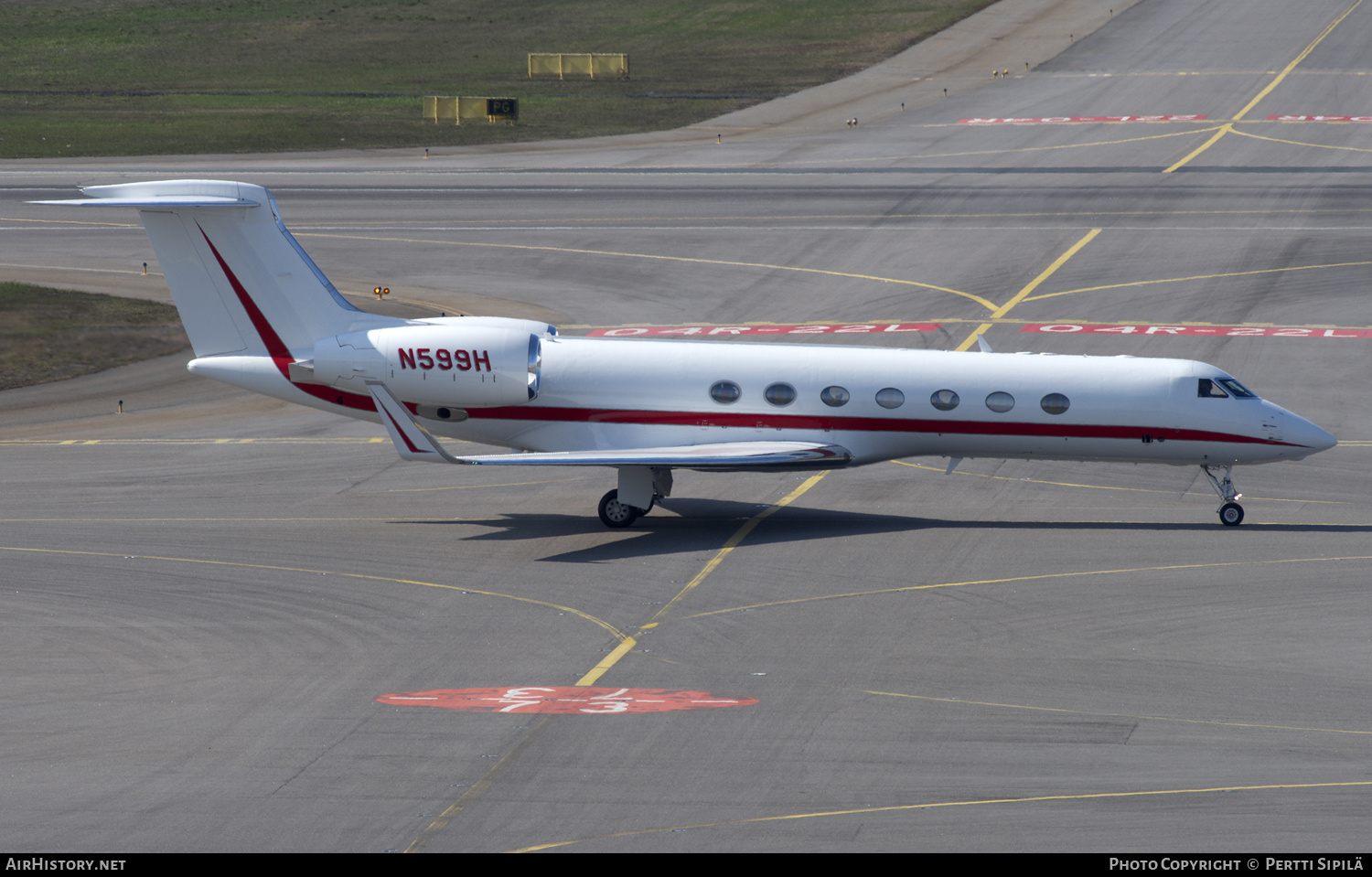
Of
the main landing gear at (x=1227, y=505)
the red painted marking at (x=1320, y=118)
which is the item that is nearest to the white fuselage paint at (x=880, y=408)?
the main landing gear at (x=1227, y=505)

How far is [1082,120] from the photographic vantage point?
257 ft

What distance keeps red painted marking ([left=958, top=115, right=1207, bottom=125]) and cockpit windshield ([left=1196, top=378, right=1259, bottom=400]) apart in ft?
164

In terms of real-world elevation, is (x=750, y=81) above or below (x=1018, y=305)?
above

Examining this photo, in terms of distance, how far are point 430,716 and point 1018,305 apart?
32009 mm

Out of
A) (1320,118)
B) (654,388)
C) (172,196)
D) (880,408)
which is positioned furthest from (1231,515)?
(1320,118)

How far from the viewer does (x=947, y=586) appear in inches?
1039

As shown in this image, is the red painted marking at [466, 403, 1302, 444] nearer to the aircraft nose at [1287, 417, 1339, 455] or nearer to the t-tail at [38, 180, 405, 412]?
the aircraft nose at [1287, 417, 1339, 455]

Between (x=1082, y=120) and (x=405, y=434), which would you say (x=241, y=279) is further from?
(x=1082, y=120)

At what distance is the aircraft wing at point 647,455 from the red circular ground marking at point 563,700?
7.06 m

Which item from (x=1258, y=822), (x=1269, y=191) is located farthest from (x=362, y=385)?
(x=1269, y=191)

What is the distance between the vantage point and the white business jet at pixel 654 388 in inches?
1182

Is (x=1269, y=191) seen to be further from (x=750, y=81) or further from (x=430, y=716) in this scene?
(x=430, y=716)

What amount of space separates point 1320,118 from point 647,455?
2315 inches

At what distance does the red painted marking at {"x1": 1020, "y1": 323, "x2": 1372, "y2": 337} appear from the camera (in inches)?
1770
